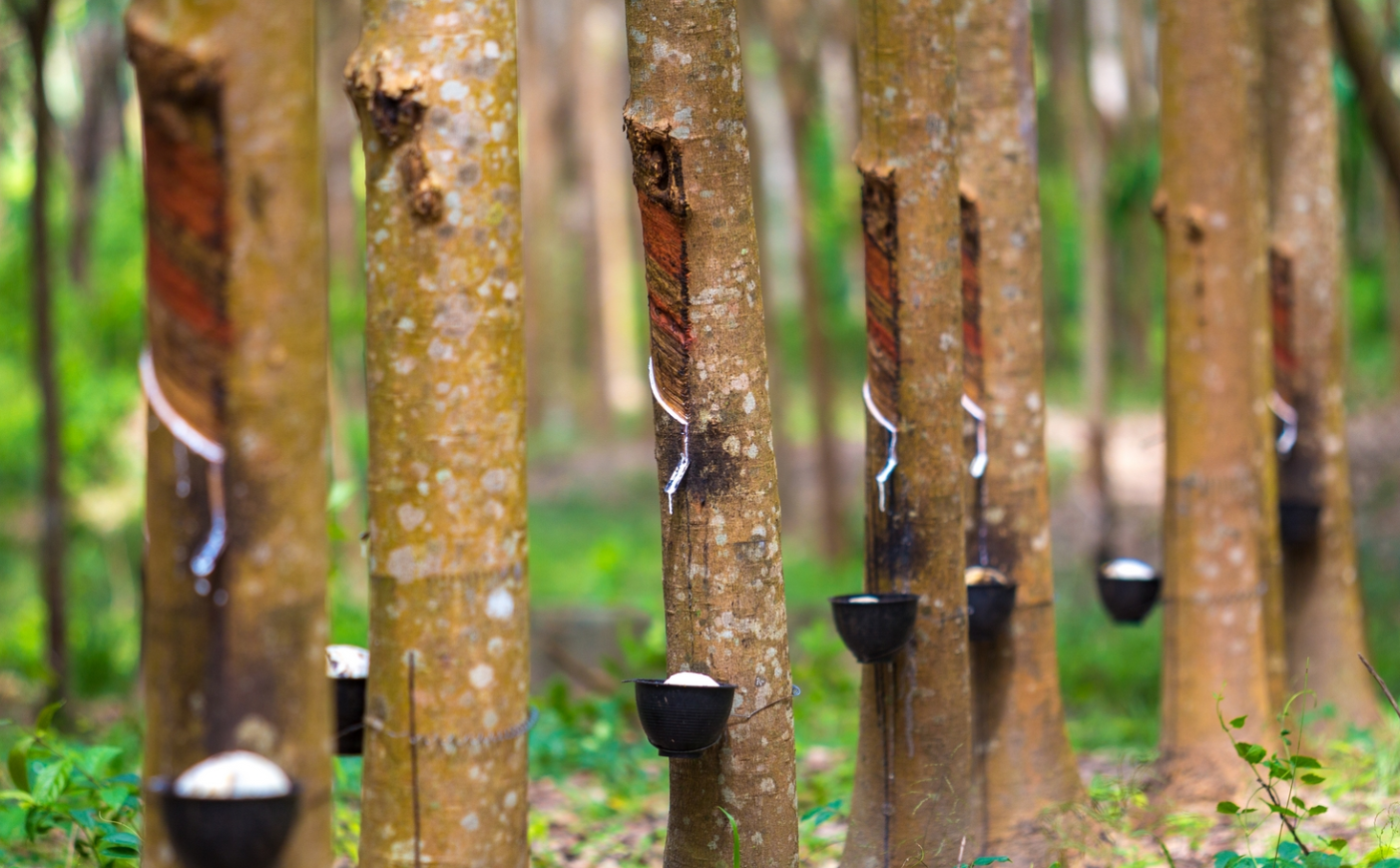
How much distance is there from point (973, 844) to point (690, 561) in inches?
54.8

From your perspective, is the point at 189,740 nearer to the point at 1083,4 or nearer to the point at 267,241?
the point at 267,241

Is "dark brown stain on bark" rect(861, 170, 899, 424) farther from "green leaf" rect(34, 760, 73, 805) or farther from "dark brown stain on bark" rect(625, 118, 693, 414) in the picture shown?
"green leaf" rect(34, 760, 73, 805)

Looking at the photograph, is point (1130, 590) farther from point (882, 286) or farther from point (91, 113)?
point (91, 113)

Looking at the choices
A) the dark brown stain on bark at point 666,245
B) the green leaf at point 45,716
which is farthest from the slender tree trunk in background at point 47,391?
the dark brown stain on bark at point 666,245

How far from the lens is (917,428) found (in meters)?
3.19

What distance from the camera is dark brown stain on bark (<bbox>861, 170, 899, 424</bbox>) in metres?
3.20


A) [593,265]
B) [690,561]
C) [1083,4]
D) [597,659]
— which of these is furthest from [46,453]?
[593,265]

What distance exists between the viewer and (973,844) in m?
3.44

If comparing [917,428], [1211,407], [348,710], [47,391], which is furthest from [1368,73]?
[47,391]

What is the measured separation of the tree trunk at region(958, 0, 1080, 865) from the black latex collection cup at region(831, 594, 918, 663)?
97cm

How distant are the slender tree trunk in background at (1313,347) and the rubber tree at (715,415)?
345cm

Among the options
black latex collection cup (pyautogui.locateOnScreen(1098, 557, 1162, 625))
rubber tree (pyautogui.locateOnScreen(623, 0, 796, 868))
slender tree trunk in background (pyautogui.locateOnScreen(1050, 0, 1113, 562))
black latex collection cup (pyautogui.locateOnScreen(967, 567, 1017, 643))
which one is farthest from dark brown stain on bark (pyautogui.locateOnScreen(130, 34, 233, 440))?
slender tree trunk in background (pyautogui.locateOnScreen(1050, 0, 1113, 562))

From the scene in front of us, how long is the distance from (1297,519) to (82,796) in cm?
461

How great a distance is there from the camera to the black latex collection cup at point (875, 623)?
2.87 m
